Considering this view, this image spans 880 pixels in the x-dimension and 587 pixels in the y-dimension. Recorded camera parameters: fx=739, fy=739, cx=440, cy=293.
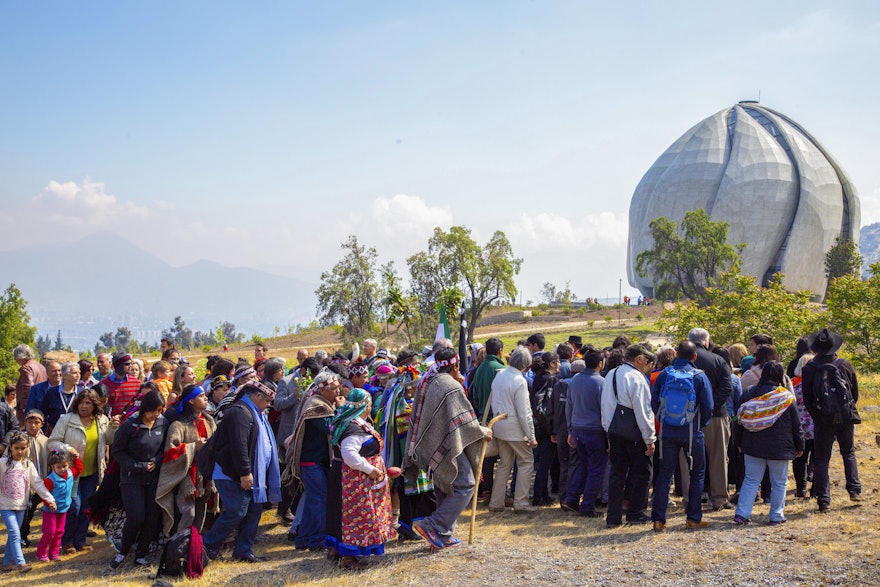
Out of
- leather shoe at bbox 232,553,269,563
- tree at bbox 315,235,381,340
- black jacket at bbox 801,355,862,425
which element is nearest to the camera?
leather shoe at bbox 232,553,269,563

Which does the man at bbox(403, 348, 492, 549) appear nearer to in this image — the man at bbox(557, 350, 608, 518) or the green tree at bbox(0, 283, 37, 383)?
the man at bbox(557, 350, 608, 518)

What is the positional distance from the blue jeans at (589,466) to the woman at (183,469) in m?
3.85

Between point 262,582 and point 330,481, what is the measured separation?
0.96 m

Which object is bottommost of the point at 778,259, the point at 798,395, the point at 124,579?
the point at 124,579

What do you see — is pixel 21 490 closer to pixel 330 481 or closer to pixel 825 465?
pixel 330 481

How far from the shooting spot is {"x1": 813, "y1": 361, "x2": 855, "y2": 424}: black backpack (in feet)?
24.5

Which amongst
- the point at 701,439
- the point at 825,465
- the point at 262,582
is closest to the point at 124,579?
the point at 262,582

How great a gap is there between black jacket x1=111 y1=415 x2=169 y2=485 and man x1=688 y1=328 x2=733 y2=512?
17.1 feet

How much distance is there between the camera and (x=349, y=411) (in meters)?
6.21

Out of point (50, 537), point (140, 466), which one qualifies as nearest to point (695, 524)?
point (140, 466)

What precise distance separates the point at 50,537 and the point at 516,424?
4.72 m

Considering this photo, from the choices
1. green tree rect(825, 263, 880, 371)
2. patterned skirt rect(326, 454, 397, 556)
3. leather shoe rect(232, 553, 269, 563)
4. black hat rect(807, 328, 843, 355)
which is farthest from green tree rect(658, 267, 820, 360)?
leather shoe rect(232, 553, 269, 563)

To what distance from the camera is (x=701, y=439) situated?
7020 mm

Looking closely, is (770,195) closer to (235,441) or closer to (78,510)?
(235,441)
